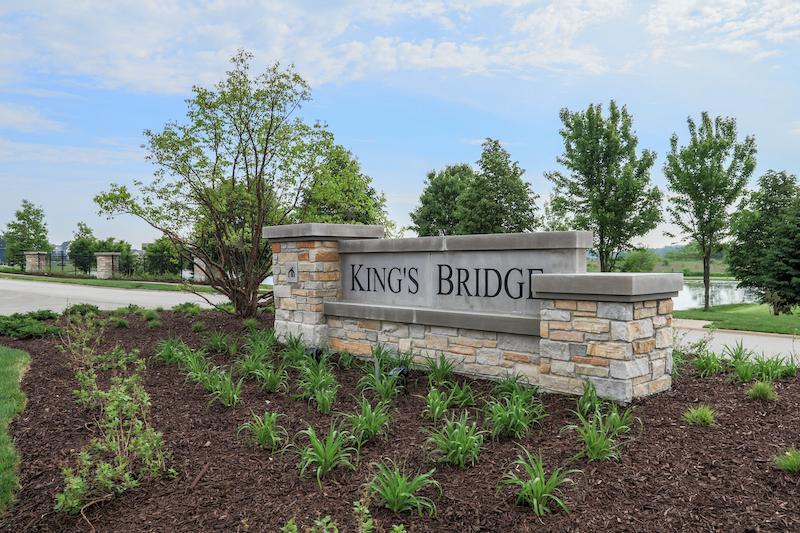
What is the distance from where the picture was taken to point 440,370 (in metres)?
5.61

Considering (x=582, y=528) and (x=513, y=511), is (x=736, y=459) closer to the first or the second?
(x=582, y=528)

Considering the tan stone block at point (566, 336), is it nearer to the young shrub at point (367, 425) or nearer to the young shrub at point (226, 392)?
the young shrub at point (367, 425)

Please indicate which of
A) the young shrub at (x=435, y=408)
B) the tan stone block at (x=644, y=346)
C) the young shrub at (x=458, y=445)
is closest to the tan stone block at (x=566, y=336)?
the tan stone block at (x=644, y=346)

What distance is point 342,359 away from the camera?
6.59 metres

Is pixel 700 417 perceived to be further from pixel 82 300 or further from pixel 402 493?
pixel 82 300

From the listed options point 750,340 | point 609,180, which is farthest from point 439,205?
point 750,340

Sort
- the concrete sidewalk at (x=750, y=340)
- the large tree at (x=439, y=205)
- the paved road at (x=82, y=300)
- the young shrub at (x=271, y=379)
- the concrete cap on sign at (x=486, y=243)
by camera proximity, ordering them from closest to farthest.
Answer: the concrete cap on sign at (x=486, y=243) → the young shrub at (x=271, y=379) → the concrete sidewalk at (x=750, y=340) → the paved road at (x=82, y=300) → the large tree at (x=439, y=205)

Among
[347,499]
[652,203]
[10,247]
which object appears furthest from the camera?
[10,247]

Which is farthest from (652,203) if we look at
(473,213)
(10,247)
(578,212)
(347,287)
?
(10,247)

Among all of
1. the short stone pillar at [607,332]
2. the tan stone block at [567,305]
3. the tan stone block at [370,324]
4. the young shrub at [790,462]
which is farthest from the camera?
the tan stone block at [370,324]

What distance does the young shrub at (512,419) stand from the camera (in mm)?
4188

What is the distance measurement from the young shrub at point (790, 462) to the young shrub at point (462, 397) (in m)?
2.21

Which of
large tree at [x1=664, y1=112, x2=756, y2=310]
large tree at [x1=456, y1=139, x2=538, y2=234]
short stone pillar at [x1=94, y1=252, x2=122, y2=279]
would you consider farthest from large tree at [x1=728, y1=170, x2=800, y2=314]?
short stone pillar at [x1=94, y1=252, x2=122, y2=279]

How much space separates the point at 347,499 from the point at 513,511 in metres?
1.00
